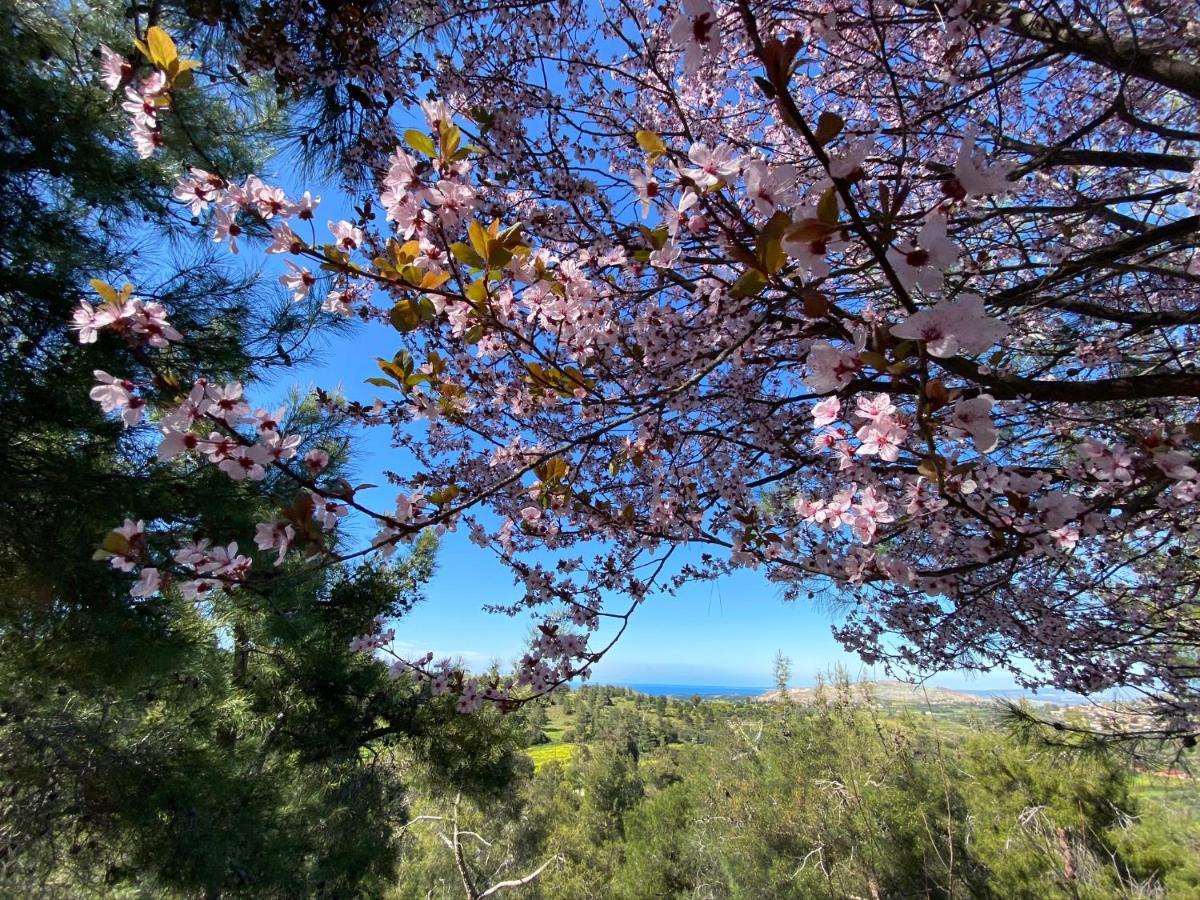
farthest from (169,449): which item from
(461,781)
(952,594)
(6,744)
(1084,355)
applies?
(461,781)

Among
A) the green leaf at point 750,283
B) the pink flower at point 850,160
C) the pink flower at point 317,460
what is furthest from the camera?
the pink flower at point 317,460

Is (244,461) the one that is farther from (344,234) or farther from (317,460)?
(344,234)

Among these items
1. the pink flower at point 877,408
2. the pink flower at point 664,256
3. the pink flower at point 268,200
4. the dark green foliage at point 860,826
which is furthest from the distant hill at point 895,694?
the pink flower at point 268,200

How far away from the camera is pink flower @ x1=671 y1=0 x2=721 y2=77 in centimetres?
53

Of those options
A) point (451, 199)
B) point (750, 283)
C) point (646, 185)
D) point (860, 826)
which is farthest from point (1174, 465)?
point (860, 826)

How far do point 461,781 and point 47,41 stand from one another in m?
7.68

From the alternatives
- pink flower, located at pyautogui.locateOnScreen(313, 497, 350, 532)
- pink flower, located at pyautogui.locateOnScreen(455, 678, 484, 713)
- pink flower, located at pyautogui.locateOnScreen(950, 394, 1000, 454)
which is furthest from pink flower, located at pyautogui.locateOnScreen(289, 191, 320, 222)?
pink flower, located at pyautogui.locateOnScreen(455, 678, 484, 713)

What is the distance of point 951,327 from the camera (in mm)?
493

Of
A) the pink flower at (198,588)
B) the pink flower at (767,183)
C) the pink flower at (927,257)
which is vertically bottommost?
the pink flower at (198,588)

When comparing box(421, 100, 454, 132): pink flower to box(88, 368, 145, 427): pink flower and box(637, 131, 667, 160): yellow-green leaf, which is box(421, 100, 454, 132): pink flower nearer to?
box(637, 131, 667, 160): yellow-green leaf

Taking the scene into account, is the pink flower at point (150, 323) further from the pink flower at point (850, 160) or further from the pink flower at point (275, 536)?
the pink flower at point (850, 160)

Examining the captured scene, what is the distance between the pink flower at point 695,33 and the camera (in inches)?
20.8

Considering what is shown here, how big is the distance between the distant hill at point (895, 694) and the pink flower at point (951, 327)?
135 inches

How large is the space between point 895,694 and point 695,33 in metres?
9.90
